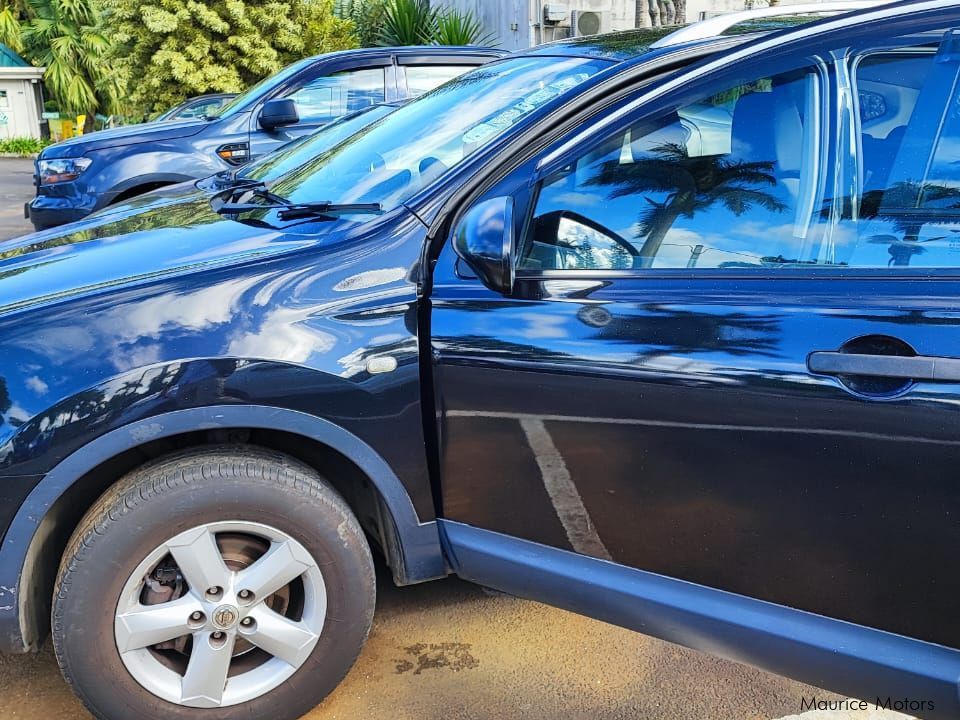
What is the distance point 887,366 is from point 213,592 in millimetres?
1657

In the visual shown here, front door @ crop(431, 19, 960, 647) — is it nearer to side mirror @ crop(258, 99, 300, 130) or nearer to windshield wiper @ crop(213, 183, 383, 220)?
windshield wiper @ crop(213, 183, 383, 220)

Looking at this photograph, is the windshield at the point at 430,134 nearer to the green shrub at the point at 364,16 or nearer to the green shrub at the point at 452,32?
the green shrub at the point at 452,32

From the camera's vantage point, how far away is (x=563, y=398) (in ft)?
7.11

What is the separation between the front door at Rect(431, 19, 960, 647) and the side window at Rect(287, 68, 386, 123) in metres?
5.06

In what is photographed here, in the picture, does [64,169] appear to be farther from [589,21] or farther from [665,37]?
[589,21]

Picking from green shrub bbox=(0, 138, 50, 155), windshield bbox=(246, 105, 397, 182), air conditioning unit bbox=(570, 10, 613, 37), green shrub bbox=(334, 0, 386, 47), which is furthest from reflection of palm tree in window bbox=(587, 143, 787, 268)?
A: green shrub bbox=(0, 138, 50, 155)

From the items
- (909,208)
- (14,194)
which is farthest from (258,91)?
(14,194)

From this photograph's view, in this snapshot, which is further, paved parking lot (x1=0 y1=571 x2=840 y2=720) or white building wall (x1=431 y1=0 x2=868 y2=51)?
white building wall (x1=431 y1=0 x2=868 y2=51)

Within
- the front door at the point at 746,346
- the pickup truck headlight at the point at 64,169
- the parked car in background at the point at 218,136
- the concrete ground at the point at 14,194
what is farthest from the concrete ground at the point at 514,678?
the concrete ground at the point at 14,194

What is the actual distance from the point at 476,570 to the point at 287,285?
881 mm

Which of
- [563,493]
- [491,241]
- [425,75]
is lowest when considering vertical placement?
[563,493]

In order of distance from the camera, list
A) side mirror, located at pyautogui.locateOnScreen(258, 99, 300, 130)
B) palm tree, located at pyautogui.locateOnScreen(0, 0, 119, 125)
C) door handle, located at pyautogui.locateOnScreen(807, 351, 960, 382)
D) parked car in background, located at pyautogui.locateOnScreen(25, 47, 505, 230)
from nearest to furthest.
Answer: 1. door handle, located at pyautogui.locateOnScreen(807, 351, 960, 382)
2. side mirror, located at pyautogui.locateOnScreen(258, 99, 300, 130)
3. parked car in background, located at pyautogui.locateOnScreen(25, 47, 505, 230)
4. palm tree, located at pyautogui.locateOnScreen(0, 0, 119, 125)

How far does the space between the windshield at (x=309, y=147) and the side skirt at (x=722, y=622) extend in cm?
168

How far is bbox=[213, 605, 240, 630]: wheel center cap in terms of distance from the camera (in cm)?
225
